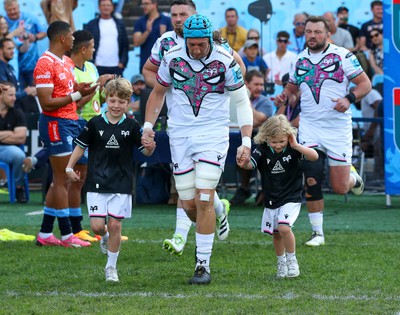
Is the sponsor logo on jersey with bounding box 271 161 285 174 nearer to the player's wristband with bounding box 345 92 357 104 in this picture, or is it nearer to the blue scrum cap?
the blue scrum cap

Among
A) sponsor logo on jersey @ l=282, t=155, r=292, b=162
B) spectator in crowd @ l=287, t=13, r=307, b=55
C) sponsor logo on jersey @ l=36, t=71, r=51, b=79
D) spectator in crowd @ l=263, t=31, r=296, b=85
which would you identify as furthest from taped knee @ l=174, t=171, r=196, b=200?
spectator in crowd @ l=287, t=13, r=307, b=55

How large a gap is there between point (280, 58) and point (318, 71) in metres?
7.03

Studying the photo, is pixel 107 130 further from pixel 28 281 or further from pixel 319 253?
pixel 319 253

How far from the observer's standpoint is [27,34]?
17656 millimetres

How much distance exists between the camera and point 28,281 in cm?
772

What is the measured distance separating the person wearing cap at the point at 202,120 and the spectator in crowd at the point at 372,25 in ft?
33.0

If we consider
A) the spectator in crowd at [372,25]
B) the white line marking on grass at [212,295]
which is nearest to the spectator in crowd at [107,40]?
the spectator in crowd at [372,25]

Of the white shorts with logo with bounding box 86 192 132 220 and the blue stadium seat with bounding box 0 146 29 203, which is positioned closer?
the white shorts with logo with bounding box 86 192 132 220

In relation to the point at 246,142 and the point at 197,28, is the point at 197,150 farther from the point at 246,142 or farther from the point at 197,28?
the point at 197,28

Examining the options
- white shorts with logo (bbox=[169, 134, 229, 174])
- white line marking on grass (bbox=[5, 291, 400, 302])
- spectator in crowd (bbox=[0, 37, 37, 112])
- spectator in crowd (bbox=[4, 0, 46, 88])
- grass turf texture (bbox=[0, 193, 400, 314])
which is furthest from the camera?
spectator in crowd (bbox=[4, 0, 46, 88])

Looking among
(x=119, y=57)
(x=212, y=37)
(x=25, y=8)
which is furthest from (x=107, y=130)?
(x=25, y=8)

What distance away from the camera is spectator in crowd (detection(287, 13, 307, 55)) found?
17656mm

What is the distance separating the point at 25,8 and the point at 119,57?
3558 mm

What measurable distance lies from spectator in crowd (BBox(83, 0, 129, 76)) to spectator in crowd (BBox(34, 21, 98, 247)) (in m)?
6.60
